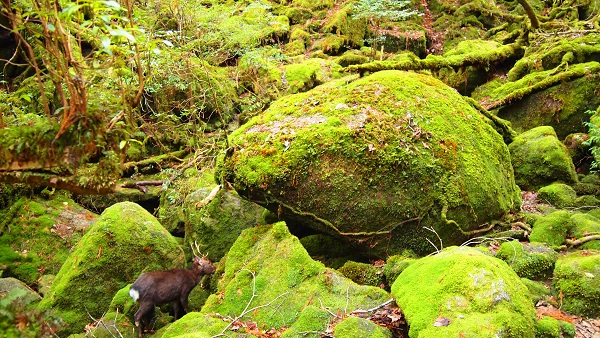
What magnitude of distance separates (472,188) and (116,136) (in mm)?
5146

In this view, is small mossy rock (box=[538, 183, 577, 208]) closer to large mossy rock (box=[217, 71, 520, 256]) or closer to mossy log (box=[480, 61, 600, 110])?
large mossy rock (box=[217, 71, 520, 256])

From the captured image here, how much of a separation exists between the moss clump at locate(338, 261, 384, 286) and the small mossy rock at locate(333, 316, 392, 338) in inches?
60.9

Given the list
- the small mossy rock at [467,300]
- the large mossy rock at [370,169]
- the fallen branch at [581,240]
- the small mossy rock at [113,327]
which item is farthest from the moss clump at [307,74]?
the small mossy rock at [467,300]

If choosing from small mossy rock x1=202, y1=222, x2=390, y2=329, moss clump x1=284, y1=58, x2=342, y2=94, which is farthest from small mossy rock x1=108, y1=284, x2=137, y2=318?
moss clump x1=284, y1=58, x2=342, y2=94

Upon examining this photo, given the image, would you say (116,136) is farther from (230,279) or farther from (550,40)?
(550,40)

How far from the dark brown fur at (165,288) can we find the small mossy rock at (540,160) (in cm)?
691

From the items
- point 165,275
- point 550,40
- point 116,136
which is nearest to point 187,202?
point 165,275

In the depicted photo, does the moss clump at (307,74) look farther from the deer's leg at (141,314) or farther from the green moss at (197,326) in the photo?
the green moss at (197,326)

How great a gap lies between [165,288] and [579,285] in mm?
5478

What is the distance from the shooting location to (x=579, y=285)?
179 inches

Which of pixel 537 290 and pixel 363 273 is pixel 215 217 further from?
pixel 537 290

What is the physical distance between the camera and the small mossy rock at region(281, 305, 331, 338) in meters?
4.11

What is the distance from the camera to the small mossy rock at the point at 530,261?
5.06m

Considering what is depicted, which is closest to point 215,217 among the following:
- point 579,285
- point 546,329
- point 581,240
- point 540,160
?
point 546,329
